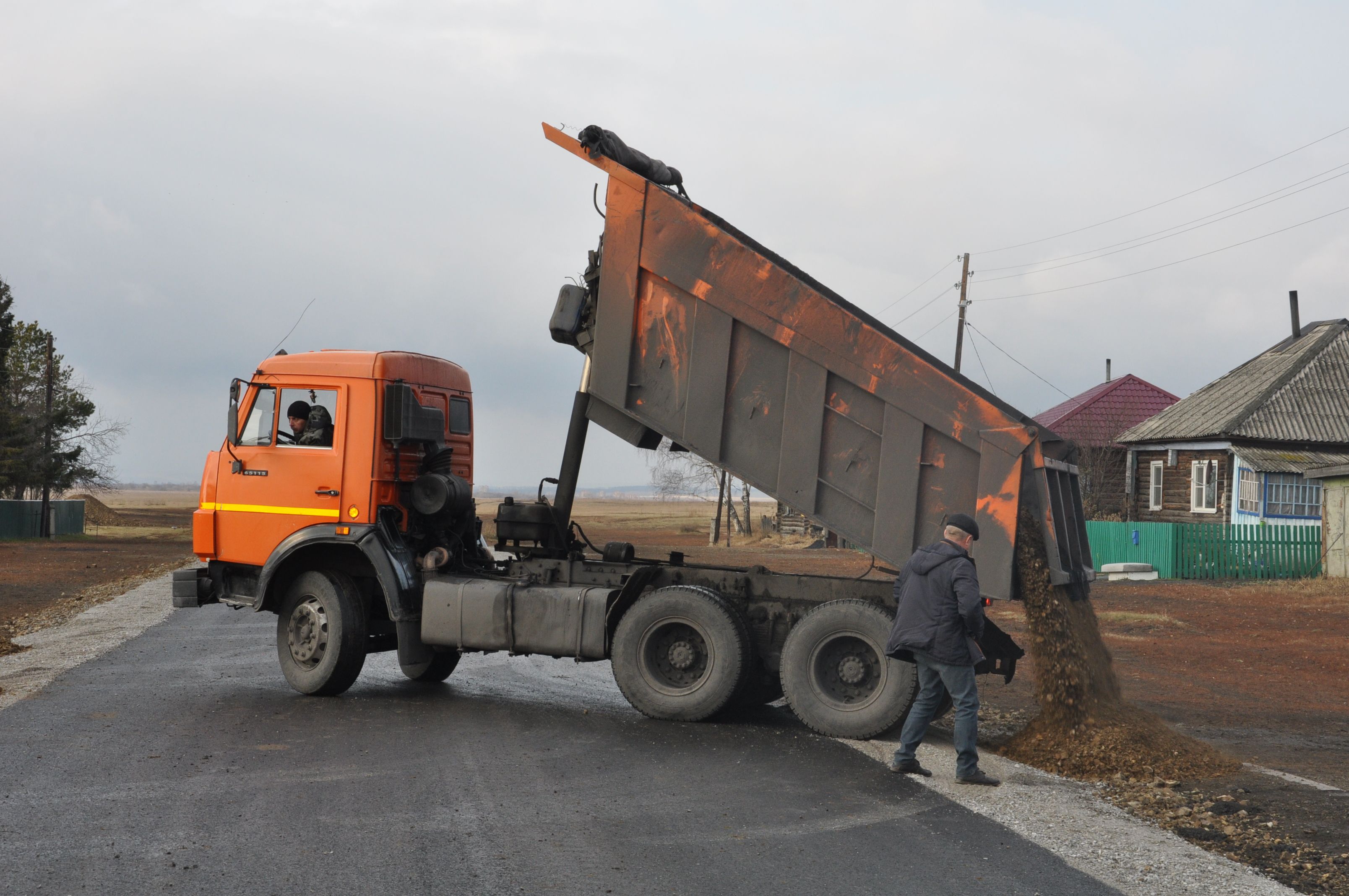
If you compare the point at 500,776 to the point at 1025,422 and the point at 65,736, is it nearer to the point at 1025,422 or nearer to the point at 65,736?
the point at 65,736

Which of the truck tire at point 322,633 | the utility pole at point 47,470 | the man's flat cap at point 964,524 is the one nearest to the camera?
the man's flat cap at point 964,524

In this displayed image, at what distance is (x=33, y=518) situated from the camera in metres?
45.6

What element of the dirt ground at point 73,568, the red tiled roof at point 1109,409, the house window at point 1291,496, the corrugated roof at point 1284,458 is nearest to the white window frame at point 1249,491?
the house window at point 1291,496

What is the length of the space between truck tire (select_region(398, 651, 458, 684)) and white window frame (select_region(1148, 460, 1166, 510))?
30.4m

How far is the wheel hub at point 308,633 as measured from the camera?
31.2ft

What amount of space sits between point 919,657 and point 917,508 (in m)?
1.29

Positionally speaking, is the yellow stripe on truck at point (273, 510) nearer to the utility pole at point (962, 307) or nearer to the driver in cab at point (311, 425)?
the driver in cab at point (311, 425)

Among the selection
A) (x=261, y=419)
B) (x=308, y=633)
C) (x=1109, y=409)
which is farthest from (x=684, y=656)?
(x=1109, y=409)

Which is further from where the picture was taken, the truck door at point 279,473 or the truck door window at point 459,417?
the truck door window at point 459,417

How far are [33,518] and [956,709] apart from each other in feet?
157

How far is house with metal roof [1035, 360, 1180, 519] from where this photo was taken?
134 ft

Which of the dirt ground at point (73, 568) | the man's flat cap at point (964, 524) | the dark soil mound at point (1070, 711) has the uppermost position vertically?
the man's flat cap at point (964, 524)

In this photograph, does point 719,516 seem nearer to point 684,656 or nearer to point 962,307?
point 962,307

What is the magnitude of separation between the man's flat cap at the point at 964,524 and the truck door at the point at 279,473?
5196mm
